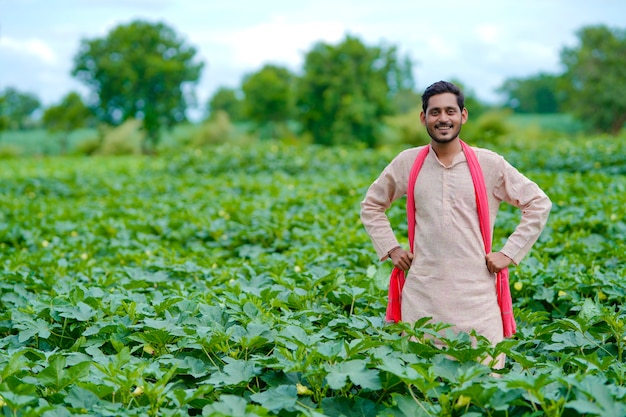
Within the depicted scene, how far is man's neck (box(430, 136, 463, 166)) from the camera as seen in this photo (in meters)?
2.65

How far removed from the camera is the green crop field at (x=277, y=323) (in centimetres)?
215

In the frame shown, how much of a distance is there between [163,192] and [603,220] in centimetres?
600

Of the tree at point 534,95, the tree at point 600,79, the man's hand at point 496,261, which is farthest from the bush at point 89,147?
the tree at point 534,95

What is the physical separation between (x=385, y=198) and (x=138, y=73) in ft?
102

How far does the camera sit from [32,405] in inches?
87.8

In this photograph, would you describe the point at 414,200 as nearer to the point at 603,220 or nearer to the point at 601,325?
the point at 601,325

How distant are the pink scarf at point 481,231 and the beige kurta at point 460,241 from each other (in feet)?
0.07

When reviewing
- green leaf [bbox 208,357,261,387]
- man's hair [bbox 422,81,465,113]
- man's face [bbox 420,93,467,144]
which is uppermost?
man's hair [bbox 422,81,465,113]

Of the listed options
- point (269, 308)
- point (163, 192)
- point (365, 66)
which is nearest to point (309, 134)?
point (365, 66)

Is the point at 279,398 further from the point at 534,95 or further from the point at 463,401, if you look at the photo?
the point at 534,95

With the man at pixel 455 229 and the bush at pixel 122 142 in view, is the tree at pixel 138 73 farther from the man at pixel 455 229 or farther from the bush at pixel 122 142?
the man at pixel 455 229

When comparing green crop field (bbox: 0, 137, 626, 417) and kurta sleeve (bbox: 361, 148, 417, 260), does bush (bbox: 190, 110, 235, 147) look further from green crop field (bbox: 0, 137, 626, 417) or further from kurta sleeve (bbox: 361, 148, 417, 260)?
kurta sleeve (bbox: 361, 148, 417, 260)

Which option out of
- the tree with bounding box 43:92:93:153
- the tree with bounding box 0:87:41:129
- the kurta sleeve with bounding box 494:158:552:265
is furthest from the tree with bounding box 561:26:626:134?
the tree with bounding box 0:87:41:129

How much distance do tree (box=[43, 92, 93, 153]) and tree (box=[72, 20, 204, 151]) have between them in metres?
2.41
